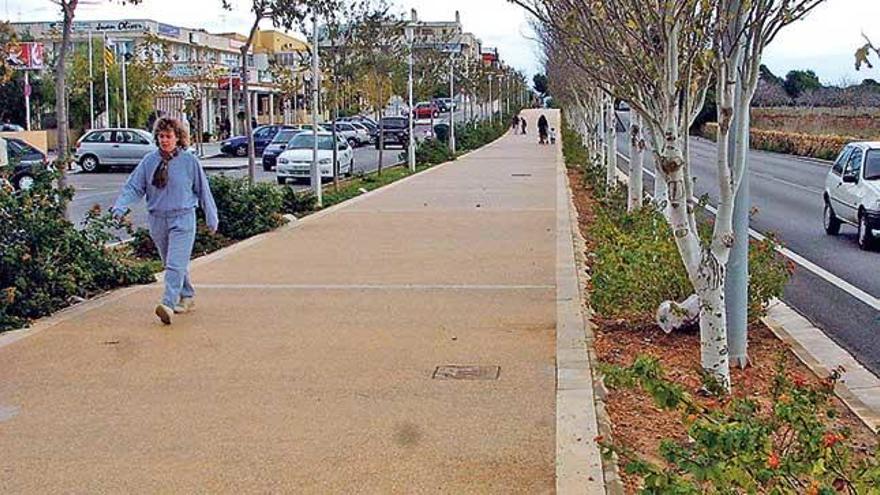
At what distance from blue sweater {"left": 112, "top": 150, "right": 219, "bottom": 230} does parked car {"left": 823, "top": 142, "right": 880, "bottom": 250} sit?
940cm

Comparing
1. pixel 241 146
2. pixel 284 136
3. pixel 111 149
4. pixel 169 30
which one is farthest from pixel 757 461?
pixel 169 30

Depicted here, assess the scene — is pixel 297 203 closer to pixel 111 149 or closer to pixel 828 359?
pixel 828 359

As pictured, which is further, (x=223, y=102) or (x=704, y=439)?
(x=223, y=102)

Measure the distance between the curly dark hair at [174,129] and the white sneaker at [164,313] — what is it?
1372 millimetres

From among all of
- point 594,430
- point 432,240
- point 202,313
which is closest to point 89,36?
point 432,240

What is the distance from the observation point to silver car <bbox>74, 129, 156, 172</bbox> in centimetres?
3812

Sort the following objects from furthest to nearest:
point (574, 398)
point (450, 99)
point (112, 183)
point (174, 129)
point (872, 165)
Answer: point (450, 99)
point (112, 183)
point (872, 165)
point (174, 129)
point (574, 398)

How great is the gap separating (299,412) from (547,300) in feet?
13.4

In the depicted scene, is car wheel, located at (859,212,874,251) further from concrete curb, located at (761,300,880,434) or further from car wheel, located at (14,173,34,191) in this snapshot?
car wheel, located at (14,173,34,191)

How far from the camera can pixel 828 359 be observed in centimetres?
843

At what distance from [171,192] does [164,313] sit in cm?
102

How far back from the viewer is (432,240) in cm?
1504

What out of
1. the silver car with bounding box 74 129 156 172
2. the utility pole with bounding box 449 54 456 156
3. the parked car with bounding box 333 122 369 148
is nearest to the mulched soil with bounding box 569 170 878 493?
the silver car with bounding box 74 129 156 172

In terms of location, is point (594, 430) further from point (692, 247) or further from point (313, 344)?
point (313, 344)
